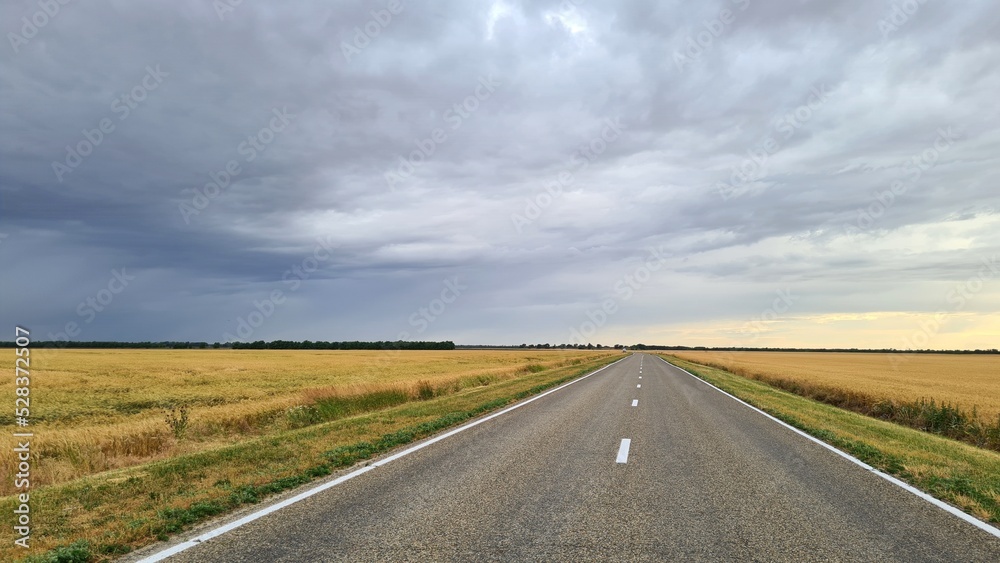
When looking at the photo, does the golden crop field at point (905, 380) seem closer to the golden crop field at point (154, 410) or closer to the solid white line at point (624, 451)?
the solid white line at point (624, 451)

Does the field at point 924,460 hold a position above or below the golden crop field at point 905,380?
above

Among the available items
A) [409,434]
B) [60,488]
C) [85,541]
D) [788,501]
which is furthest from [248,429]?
[788,501]

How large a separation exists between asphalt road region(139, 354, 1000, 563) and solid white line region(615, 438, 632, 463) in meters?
0.09

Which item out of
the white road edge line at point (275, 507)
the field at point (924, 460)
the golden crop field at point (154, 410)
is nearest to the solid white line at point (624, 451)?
the white road edge line at point (275, 507)

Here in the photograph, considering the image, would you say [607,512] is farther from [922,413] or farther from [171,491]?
[922,413]

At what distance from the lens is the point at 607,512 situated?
20.5 feet

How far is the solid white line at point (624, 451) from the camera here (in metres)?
9.27

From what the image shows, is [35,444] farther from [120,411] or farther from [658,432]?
[658,432]

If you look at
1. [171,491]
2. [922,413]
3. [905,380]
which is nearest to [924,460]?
[922,413]

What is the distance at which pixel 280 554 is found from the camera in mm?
4906

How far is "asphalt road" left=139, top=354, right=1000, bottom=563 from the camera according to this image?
5070 mm

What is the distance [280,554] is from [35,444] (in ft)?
34.1

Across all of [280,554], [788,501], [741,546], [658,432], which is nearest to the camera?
[280,554]

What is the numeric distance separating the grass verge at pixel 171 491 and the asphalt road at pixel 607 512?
34.2 inches
